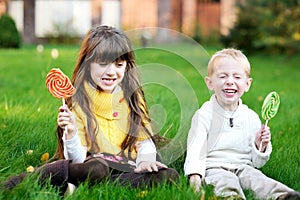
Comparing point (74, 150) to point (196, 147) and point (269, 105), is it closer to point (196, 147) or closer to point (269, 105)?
point (196, 147)

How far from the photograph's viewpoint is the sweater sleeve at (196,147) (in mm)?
2971

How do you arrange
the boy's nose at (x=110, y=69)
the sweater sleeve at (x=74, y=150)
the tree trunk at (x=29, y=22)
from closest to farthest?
the sweater sleeve at (x=74, y=150) < the boy's nose at (x=110, y=69) < the tree trunk at (x=29, y=22)

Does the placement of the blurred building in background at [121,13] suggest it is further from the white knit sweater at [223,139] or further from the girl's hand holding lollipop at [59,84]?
the girl's hand holding lollipop at [59,84]

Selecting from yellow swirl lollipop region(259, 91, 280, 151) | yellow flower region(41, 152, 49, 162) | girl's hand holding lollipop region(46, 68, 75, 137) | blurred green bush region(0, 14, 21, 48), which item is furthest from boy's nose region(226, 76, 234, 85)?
blurred green bush region(0, 14, 21, 48)

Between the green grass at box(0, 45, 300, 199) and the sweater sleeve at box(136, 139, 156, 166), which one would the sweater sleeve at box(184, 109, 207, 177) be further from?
the sweater sleeve at box(136, 139, 156, 166)

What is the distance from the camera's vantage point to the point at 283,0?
11352 millimetres

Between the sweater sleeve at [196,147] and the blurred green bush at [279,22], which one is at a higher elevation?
the blurred green bush at [279,22]

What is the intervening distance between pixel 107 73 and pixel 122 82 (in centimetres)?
18

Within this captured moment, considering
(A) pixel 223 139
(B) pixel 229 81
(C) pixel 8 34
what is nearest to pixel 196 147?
(A) pixel 223 139

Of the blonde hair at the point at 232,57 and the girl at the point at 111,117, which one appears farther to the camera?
the blonde hair at the point at 232,57

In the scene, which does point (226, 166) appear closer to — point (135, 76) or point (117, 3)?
point (135, 76)

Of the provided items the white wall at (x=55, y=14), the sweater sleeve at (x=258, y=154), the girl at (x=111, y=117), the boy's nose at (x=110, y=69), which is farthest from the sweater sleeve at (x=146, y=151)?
the white wall at (x=55, y=14)

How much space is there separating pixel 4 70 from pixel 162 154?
5703 millimetres

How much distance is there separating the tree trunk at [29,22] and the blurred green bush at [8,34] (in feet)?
12.8
